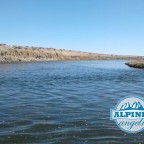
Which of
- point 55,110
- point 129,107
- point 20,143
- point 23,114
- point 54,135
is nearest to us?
point 20,143

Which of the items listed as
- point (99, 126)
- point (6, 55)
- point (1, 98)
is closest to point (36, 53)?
point (6, 55)

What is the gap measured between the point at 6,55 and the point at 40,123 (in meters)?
109

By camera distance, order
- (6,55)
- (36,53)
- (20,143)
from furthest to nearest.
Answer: (36,53) < (6,55) < (20,143)

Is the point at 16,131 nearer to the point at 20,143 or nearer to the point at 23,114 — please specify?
the point at 20,143

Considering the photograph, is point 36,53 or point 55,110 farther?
A: point 36,53

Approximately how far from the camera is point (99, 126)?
14.1 metres

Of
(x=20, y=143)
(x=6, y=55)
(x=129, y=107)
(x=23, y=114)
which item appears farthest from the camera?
(x=6, y=55)

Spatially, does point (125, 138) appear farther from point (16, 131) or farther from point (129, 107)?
point (16, 131)

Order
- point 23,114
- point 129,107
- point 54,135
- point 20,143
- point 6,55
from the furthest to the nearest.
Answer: point 6,55 < point 23,114 < point 129,107 < point 54,135 < point 20,143

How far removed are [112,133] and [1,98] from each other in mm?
11933

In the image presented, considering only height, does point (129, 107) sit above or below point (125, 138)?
above

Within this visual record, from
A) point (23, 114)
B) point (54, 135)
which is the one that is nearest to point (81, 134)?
point (54, 135)

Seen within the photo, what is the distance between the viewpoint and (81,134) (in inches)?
504

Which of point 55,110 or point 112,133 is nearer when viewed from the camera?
point 112,133
